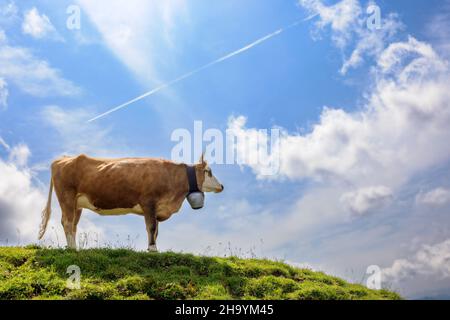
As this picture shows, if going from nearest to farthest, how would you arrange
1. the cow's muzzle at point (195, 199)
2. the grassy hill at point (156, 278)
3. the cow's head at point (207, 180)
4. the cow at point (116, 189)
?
the grassy hill at point (156, 278) → the cow at point (116, 189) → the cow's muzzle at point (195, 199) → the cow's head at point (207, 180)

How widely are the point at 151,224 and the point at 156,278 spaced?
344 cm

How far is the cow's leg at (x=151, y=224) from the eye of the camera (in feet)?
53.6

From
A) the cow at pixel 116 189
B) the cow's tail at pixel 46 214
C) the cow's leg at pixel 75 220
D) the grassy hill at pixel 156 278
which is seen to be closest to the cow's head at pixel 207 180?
the cow at pixel 116 189

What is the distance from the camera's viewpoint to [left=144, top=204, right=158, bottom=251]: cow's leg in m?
16.3

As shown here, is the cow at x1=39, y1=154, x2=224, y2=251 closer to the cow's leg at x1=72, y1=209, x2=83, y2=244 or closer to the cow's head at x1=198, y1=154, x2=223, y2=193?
the cow's leg at x1=72, y1=209, x2=83, y2=244

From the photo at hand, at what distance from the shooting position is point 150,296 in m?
12.4

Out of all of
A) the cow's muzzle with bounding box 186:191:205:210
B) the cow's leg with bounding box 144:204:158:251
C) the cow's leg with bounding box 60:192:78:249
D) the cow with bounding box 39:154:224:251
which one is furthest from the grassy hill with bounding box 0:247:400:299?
the cow's muzzle with bounding box 186:191:205:210

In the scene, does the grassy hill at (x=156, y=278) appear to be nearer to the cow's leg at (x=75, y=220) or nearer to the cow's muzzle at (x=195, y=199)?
the cow's leg at (x=75, y=220)

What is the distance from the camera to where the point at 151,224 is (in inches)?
643

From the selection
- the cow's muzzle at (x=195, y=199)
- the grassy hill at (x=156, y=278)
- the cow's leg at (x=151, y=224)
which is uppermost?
the cow's muzzle at (x=195, y=199)

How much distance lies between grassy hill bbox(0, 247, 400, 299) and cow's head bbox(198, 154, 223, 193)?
285 cm
